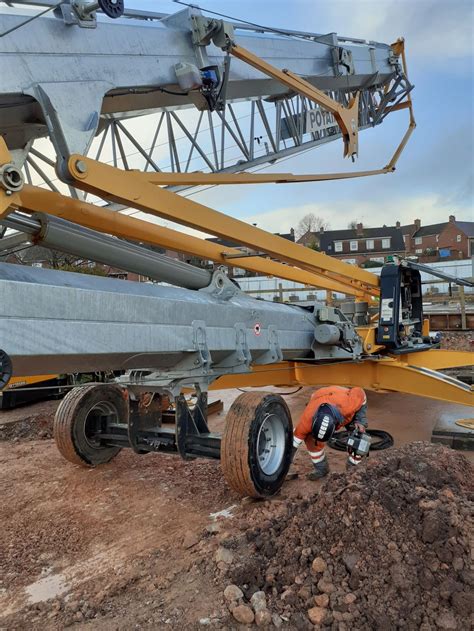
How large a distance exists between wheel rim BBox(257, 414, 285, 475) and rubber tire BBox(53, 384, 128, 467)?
1770 millimetres

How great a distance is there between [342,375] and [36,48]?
17.6ft

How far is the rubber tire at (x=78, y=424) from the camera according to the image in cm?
541

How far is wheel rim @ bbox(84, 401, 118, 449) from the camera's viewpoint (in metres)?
5.57

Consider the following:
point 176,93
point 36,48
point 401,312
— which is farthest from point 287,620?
point 401,312

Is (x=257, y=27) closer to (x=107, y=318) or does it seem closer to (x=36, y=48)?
(x=36, y=48)

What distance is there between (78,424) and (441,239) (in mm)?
67780

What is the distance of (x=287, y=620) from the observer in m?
2.96

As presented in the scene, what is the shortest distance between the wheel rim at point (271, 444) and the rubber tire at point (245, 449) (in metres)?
0.12

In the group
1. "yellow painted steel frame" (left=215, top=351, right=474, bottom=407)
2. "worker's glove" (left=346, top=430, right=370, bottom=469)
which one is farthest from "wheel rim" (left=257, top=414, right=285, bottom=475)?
"yellow painted steel frame" (left=215, top=351, right=474, bottom=407)

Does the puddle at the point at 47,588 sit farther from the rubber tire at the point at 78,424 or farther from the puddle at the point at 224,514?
the rubber tire at the point at 78,424

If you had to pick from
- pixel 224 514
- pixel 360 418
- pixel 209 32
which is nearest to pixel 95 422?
pixel 224 514

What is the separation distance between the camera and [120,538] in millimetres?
4246

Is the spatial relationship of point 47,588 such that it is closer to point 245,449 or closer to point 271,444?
point 245,449

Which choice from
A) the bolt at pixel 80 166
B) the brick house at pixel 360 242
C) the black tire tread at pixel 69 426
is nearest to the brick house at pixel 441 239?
the brick house at pixel 360 242
